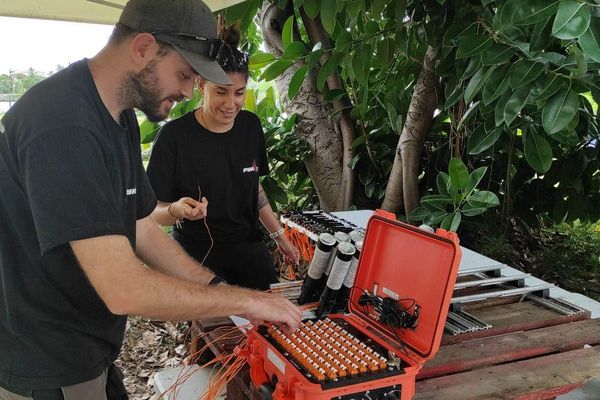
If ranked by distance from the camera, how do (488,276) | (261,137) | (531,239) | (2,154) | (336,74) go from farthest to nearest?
(531,239) → (336,74) → (261,137) → (488,276) → (2,154)

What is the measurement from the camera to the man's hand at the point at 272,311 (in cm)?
149

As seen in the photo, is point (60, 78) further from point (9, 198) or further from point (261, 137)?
point (261, 137)

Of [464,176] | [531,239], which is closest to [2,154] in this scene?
[464,176]

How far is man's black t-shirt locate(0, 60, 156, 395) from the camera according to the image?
1239mm

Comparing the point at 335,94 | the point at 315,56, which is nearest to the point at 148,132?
the point at 335,94

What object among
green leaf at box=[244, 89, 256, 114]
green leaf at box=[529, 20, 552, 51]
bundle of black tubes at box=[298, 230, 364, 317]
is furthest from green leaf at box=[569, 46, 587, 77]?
green leaf at box=[244, 89, 256, 114]

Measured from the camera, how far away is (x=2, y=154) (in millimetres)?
1385

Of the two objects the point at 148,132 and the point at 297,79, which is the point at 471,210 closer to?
the point at 297,79

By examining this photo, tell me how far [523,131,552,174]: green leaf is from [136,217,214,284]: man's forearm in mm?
1942

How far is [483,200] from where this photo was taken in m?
3.00

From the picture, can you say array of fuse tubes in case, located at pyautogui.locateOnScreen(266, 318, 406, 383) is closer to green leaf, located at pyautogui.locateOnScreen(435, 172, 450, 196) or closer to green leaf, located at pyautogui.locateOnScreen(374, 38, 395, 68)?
green leaf, located at pyautogui.locateOnScreen(435, 172, 450, 196)

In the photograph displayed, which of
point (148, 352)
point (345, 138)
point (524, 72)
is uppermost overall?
point (524, 72)

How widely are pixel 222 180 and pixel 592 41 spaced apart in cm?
176

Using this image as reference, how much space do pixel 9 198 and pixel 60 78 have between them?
0.34m
